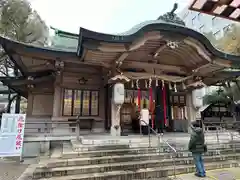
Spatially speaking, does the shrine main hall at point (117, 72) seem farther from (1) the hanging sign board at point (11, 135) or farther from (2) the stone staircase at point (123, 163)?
(2) the stone staircase at point (123, 163)

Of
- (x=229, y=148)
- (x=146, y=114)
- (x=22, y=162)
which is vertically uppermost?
(x=146, y=114)

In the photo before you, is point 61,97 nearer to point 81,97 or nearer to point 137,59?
point 81,97

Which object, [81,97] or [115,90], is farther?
[81,97]

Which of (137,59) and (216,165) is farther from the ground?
(137,59)

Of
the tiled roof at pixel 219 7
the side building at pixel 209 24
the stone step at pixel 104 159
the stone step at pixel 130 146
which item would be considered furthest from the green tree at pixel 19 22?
the side building at pixel 209 24

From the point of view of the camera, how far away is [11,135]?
5.91 metres

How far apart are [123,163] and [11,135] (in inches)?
165

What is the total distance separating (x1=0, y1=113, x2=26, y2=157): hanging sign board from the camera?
5.73m

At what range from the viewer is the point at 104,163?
4672 mm

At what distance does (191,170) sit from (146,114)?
10.9ft

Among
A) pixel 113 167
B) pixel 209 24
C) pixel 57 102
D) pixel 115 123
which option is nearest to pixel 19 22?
pixel 57 102

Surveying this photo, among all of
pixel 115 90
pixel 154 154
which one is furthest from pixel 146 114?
pixel 154 154

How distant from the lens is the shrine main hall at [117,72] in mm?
6812

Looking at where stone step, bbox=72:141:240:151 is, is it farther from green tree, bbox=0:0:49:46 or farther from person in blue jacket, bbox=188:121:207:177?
green tree, bbox=0:0:49:46
